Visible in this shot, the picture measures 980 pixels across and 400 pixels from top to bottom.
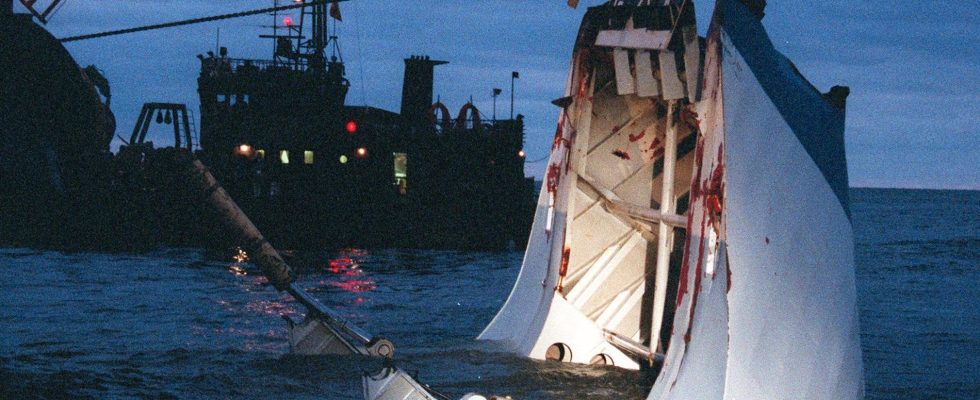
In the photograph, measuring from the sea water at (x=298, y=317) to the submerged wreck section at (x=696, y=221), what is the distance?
3.07 ft

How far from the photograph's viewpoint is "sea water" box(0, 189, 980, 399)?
32.0 feet

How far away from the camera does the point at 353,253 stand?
3472cm

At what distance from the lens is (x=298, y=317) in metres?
16.7

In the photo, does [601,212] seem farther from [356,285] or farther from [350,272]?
[350,272]

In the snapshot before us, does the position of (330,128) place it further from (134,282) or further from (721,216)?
(721,216)

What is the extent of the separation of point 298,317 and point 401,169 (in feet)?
91.6

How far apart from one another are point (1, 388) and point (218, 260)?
20.4m

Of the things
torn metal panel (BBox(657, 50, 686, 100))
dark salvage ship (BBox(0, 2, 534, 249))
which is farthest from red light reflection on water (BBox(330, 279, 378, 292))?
torn metal panel (BBox(657, 50, 686, 100))

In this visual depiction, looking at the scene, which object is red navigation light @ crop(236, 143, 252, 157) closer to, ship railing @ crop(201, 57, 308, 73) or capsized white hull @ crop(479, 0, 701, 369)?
ship railing @ crop(201, 57, 308, 73)

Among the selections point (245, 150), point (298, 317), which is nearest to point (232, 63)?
point (245, 150)

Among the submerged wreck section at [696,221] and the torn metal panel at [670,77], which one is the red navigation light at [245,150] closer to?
the submerged wreck section at [696,221]

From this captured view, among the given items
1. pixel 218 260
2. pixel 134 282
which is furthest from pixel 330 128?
pixel 134 282

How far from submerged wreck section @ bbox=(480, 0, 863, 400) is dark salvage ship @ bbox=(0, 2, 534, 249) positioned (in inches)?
950

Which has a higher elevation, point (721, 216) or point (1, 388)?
point (721, 216)
